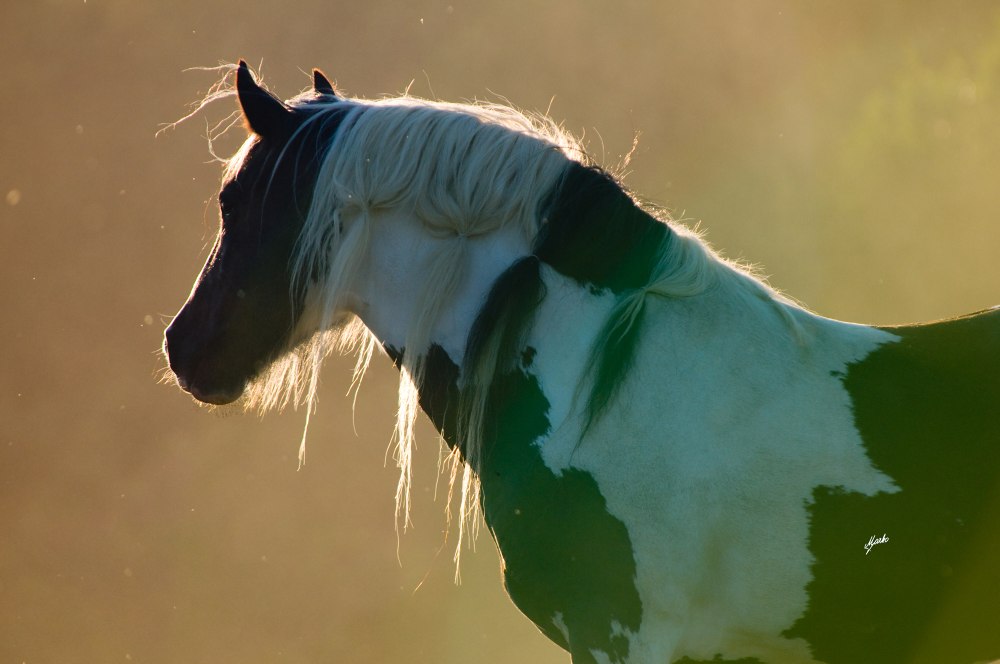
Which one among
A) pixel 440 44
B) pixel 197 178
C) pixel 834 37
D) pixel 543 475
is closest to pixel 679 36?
pixel 834 37

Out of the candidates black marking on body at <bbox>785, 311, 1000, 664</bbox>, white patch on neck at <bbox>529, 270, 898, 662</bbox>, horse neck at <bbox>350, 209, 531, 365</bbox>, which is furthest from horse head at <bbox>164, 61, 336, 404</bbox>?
black marking on body at <bbox>785, 311, 1000, 664</bbox>

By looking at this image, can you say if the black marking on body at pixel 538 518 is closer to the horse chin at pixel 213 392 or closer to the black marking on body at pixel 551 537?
the black marking on body at pixel 551 537

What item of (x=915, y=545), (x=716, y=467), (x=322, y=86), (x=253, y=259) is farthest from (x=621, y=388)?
(x=322, y=86)

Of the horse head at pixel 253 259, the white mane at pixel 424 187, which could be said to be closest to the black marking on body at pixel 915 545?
the white mane at pixel 424 187

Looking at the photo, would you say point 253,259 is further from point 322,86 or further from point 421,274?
point 322,86

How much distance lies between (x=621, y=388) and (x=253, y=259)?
1.78 ft

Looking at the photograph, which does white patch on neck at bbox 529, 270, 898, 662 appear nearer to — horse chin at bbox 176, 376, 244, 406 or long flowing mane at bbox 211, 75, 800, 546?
long flowing mane at bbox 211, 75, 800, 546

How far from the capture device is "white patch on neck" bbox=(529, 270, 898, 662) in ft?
3.19

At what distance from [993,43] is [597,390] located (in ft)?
15.3

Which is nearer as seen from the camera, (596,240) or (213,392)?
(596,240)

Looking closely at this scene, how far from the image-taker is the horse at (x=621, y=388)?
3.21ft

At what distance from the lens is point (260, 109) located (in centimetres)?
118

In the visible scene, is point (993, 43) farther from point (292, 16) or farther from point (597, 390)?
point (597, 390)
